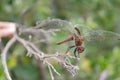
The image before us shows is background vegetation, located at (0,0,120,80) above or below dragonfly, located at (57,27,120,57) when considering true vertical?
below

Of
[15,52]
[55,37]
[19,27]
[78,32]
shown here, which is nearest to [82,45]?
[78,32]

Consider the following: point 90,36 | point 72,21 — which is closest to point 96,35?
point 90,36

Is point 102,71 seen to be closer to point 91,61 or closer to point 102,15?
point 91,61

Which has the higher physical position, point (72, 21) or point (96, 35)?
point (96, 35)

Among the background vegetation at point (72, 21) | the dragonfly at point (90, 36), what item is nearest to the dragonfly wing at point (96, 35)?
the dragonfly at point (90, 36)

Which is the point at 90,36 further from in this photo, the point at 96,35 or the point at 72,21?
the point at 72,21

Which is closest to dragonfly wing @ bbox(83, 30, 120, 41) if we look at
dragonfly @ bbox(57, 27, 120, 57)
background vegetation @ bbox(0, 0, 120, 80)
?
dragonfly @ bbox(57, 27, 120, 57)

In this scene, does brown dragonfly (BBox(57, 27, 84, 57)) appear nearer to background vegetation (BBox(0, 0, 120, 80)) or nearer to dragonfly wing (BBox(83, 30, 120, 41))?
dragonfly wing (BBox(83, 30, 120, 41))

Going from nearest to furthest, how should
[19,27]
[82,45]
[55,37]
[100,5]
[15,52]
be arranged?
[82,45] < [19,27] < [55,37] < [15,52] < [100,5]
